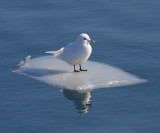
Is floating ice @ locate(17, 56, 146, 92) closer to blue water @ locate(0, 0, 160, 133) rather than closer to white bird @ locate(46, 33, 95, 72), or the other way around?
blue water @ locate(0, 0, 160, 133)

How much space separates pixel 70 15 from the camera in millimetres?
16781

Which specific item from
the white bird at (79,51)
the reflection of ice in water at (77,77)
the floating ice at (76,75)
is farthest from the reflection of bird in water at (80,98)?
the white bird at (79,51)

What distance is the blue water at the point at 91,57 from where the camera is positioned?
11359 millimetres

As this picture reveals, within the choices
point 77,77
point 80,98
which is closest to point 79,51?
point 77,77

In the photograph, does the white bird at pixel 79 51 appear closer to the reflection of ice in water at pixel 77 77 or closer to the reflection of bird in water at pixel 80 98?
the reflection of ice in water at pixel 77 77

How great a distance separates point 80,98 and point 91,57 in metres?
2.34

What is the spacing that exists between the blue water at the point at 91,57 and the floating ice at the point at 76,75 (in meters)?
0.23

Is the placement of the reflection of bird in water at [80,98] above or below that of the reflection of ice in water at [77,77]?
below

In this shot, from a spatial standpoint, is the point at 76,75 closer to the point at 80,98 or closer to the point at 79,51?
the point at 79,51

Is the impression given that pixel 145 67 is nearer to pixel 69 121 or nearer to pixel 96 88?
pixel 96 88

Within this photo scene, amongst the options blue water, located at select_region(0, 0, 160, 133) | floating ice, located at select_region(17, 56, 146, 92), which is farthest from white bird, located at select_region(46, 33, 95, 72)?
blue water, located at select_region(0, 0, 160, 133)

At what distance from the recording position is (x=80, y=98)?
12438mm

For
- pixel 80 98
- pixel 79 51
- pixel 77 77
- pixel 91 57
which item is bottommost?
pixel 80 98

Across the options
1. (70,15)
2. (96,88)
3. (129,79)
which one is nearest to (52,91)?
(96,88)
